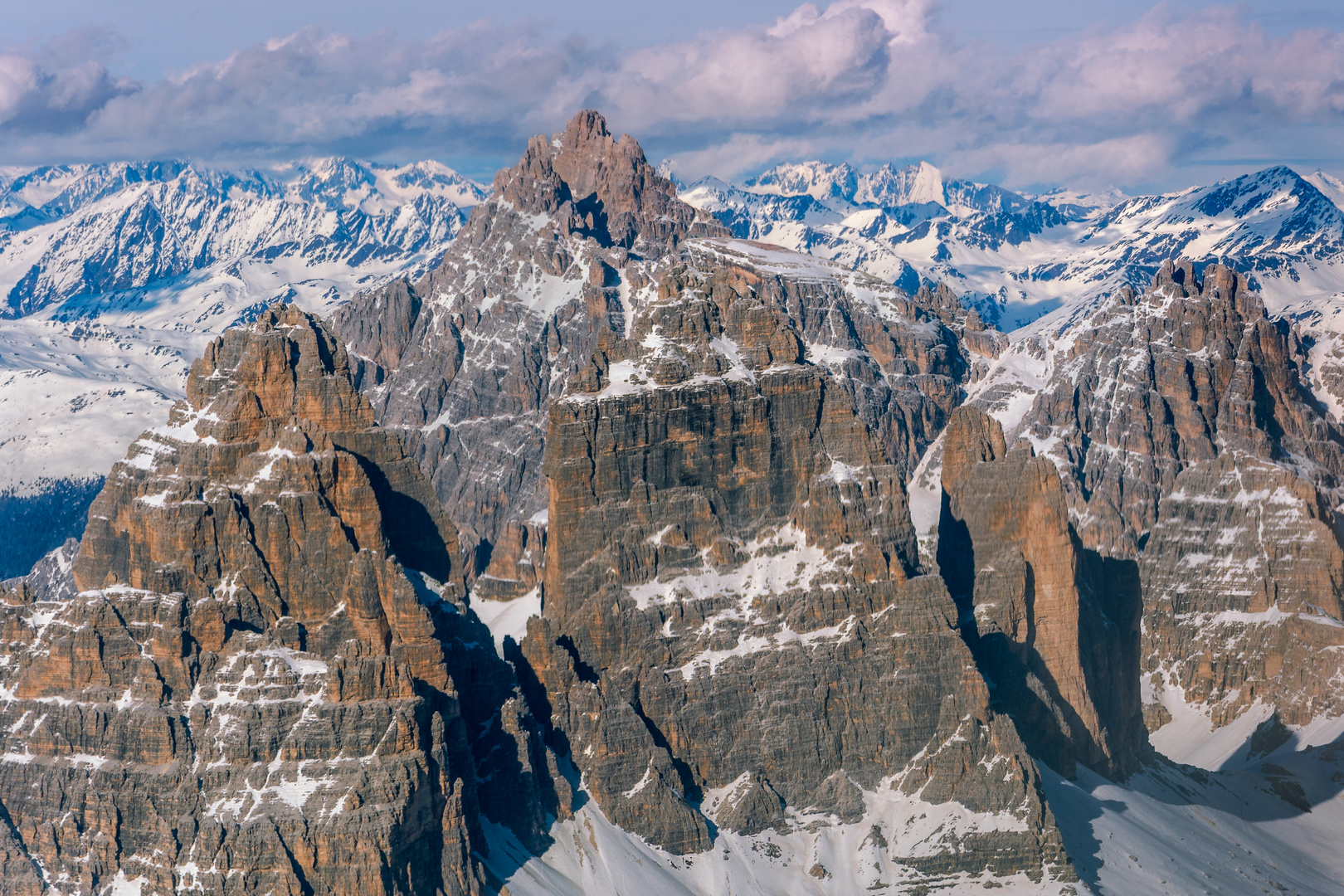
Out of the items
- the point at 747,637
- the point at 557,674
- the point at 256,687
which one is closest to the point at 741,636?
the point at 747,637

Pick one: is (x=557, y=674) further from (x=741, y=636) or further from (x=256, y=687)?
(x=256, y=687)

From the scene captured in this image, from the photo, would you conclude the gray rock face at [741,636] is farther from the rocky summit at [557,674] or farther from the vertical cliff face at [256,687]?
the vertical cliff face at [256,687]

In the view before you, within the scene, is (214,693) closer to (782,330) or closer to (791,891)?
(791,891)

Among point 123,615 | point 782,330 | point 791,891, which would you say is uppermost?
point 782,330

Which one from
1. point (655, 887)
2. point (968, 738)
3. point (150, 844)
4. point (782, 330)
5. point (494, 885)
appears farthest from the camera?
point (782, 330)

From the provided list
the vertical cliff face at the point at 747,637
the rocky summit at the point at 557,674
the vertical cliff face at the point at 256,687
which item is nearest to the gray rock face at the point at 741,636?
the vertical cliff face at the point at 747,637

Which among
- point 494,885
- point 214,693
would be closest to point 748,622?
point 494,885
